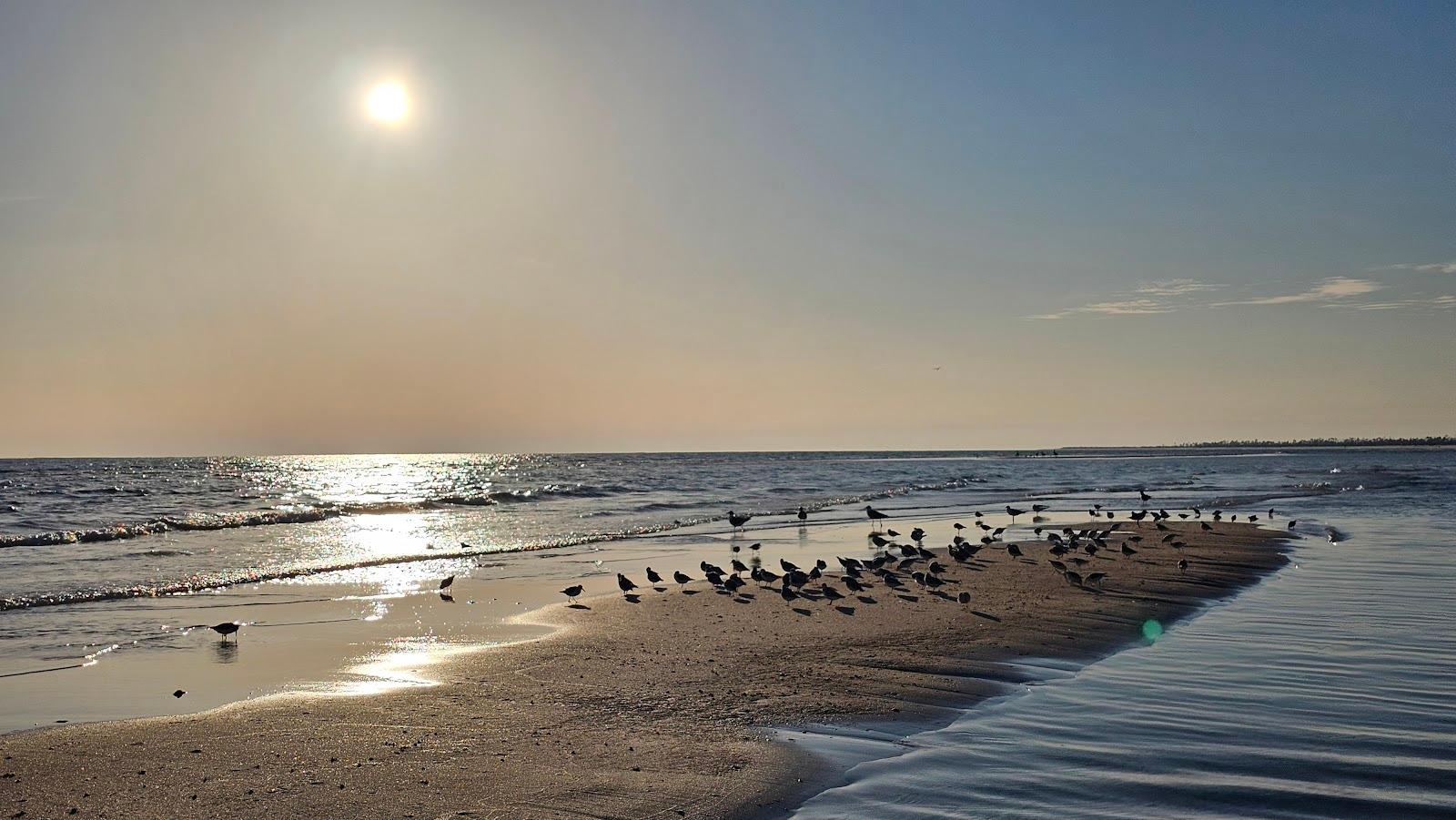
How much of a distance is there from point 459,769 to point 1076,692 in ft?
19.0

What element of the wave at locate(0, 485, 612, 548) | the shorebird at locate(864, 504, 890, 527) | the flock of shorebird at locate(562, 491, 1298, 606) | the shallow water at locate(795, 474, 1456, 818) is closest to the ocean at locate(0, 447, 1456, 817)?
the shallow water at locate(795, 474, 1456, 818)

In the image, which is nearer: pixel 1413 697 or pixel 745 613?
pixel 1413 697

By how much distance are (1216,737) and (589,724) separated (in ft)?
16.7

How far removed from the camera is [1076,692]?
31.7 feet

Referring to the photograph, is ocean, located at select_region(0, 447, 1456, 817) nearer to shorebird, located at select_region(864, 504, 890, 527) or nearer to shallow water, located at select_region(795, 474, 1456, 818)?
shallow water, located at select_region(795, 474, 1456, 818)

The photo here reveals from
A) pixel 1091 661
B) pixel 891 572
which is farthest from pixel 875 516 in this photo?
pixel 1091 661

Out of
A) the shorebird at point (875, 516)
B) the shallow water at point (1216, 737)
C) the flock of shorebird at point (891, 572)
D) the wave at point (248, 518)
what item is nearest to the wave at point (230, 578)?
the wave at point (248, 518)

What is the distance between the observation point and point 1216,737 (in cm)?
795

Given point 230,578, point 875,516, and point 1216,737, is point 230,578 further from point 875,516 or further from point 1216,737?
point 875,516

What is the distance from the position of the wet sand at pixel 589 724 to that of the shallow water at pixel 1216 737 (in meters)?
0.72

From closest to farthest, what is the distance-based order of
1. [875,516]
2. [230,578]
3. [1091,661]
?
[1091,661], [230,578], [875,516]

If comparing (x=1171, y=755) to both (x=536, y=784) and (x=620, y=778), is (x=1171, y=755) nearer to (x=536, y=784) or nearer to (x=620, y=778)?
(x=620, y=778)

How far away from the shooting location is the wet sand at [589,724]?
Answer: 22.2 ft

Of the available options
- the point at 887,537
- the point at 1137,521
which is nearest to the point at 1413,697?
the point at 887,537
